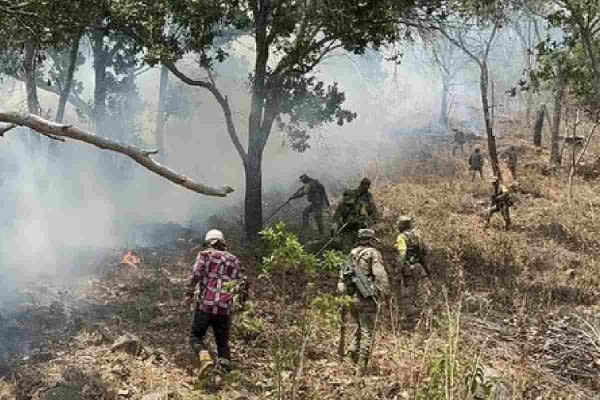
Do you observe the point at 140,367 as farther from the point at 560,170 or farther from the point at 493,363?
the point at 560,170

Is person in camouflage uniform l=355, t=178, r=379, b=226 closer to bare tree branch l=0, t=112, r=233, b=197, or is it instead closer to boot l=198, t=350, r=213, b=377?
boot l=198, t=350, r=213, b=377

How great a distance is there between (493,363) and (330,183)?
50.5 feet

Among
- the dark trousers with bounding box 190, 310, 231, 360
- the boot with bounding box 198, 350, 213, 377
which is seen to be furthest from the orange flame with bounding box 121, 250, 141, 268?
the boot with bounding box 198, 350, 213, 377

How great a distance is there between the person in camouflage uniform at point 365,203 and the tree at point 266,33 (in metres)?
2.94

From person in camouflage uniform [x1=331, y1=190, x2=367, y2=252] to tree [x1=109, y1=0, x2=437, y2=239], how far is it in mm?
2633

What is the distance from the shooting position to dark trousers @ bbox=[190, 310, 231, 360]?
6000 millimetres

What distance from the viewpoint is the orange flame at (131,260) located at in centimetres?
1066

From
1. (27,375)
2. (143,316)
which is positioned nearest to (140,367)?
(27,375)

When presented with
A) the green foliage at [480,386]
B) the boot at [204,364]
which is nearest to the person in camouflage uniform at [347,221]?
the boot at [204,364]

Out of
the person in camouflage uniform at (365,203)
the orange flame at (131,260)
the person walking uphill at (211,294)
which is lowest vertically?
the orange flame at (131,260)

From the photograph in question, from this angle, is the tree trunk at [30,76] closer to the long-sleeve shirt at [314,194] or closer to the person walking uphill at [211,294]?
the long-sleeve shirt at [314,194]

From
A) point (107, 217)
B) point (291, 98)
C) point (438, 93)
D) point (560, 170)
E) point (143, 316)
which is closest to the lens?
point (143, 316)

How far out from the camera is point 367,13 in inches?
442

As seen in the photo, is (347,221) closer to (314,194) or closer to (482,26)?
(314,194)
